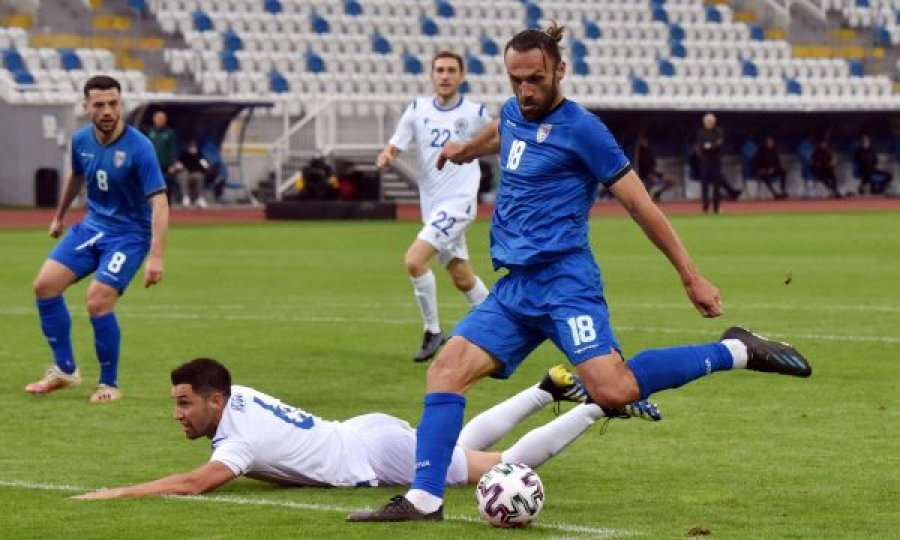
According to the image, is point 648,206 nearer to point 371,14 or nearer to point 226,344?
point 226,344

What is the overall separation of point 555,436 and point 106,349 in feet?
15.2

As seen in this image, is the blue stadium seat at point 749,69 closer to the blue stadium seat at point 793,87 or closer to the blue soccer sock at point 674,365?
the blue stadium seat at point 793,87

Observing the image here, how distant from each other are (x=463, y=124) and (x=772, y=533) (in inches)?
321

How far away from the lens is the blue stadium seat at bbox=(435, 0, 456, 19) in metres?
48.0

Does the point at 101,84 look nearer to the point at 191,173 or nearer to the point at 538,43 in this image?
the point at 538,43

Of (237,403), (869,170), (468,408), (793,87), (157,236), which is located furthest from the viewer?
(869,170)

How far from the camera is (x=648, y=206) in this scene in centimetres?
798

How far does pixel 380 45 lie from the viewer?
46000mm

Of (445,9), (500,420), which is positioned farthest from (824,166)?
(500,420)

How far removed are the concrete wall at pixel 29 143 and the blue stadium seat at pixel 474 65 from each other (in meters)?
10.9

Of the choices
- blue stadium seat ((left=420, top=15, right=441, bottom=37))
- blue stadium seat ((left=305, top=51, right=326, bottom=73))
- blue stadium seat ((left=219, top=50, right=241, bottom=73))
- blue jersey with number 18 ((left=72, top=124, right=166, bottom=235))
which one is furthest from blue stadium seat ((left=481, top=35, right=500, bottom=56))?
blue jersey with number 18 ((left=72, top=124, right=166, bottom=235))

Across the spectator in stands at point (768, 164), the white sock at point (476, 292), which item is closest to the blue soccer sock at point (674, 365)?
the white sock at point (476, 292)

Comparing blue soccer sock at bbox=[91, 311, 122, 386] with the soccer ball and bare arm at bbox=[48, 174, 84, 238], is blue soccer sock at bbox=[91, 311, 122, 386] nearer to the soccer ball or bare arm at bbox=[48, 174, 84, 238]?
bare arm at bbox=[48, 174, 84, 238]

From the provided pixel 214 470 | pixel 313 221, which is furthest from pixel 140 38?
pixel 214 470
